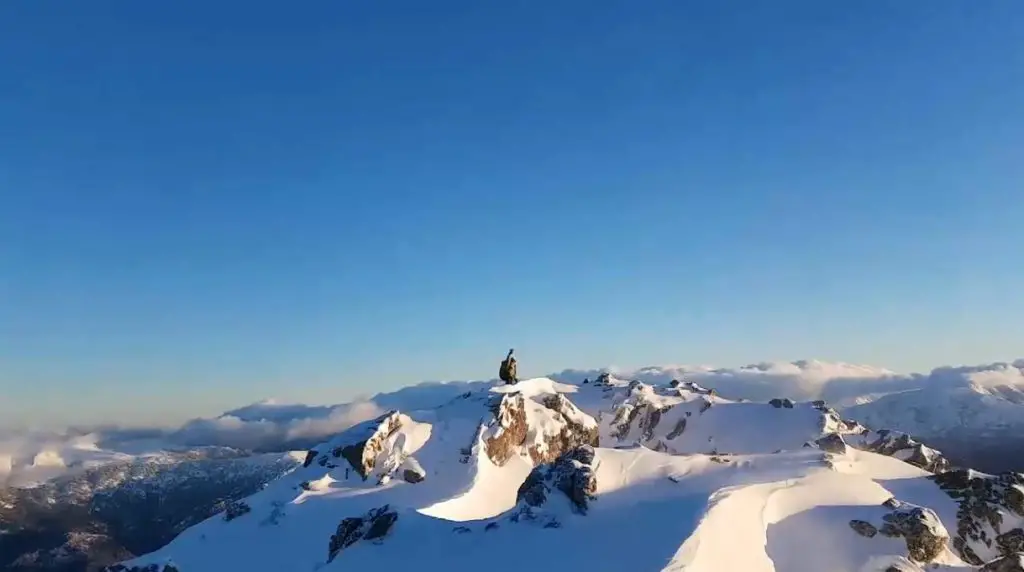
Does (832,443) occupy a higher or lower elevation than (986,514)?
A: higher

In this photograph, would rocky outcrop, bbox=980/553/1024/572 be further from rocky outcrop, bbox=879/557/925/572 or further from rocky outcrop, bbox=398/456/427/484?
rocky outcrop, bbox=398/456/427/484

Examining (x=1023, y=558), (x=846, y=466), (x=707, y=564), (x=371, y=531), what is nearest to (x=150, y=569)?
(x=371, y=531)

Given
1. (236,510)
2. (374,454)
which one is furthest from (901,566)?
(236,510)

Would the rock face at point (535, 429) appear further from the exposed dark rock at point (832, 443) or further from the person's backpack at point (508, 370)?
the exposed dark rock at point (832, 443)

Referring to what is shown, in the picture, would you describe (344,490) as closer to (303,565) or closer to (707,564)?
(303,565)

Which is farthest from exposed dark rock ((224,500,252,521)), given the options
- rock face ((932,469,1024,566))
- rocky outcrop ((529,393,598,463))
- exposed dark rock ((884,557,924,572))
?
rock face ((932,469,1024,566))

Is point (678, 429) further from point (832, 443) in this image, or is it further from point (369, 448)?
point (369, 448)

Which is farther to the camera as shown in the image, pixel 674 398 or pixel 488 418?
pixel 674 398
